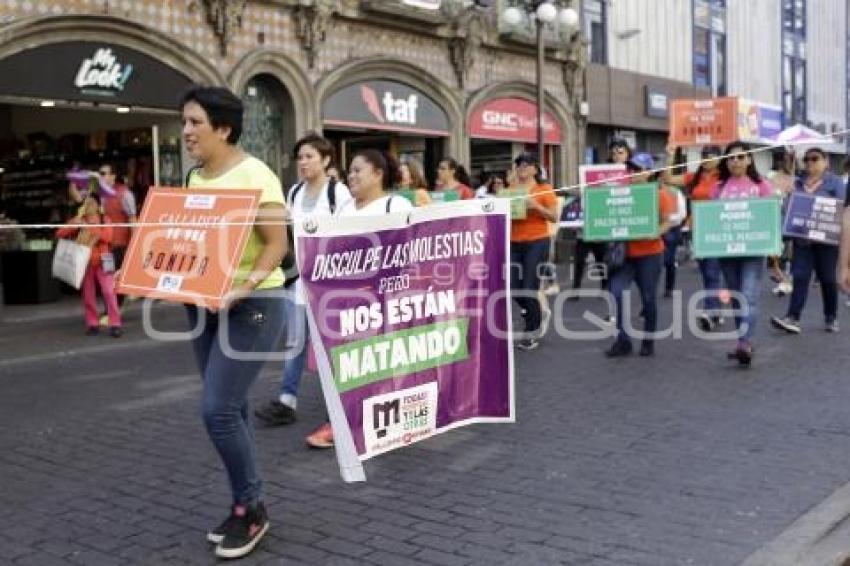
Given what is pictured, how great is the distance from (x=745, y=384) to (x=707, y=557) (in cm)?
374

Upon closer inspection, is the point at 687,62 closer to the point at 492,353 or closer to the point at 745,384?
the point at 745,384

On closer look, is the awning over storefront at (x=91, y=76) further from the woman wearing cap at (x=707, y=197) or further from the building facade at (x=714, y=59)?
the building facade at (x=714, y=59)

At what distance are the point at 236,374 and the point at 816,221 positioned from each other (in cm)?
776

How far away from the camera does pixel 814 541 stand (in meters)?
4.02

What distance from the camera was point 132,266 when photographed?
4.20 m

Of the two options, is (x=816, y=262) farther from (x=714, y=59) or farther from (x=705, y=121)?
(x=714, y=59)

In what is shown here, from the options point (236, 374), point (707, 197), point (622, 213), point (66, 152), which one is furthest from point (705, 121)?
point (236, 374)

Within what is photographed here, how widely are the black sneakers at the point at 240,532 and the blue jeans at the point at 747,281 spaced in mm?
5246

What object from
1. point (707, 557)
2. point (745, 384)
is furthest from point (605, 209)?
point (707, 557)

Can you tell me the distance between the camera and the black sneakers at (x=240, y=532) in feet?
12.9

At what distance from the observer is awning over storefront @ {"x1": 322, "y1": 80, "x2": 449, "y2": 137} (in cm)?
1733

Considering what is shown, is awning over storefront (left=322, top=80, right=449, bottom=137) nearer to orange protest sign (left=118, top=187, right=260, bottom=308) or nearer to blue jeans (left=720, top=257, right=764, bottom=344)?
blue jeans (left=720, top=257, right=764, bottom=344)

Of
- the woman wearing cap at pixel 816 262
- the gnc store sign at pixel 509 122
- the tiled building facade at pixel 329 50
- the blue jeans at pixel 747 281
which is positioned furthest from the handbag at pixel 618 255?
the gnc store sign at pixel 509 122

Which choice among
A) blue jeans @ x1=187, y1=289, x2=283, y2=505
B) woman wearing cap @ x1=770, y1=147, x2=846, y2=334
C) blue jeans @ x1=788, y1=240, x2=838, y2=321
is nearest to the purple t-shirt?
woman wearing cap @ x1=770, y1=147, x2=846, y2=334
